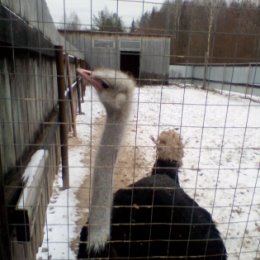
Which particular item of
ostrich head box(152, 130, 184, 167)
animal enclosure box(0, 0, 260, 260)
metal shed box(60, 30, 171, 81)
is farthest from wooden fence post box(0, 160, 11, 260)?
ostrich head box(152, 130, 184, 167)

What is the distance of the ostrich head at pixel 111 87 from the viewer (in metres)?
1.78

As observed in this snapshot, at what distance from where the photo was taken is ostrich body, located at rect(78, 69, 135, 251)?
177 centimetres

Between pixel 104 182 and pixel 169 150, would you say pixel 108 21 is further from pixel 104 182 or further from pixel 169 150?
pixel 169 150

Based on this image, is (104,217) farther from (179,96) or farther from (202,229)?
(179,96)

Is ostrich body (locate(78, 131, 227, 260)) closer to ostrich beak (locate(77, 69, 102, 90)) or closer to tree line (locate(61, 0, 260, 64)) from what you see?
ostrich beak (locate(77, 69, 102, 90))

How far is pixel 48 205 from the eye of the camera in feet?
10.5

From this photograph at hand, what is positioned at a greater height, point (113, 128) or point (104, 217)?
point (113, 128)

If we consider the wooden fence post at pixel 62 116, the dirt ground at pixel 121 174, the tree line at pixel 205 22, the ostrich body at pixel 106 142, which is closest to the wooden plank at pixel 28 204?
the ostrich body at pixel 106 142

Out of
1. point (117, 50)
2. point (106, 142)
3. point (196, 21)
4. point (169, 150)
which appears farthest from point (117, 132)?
point (169, 150)

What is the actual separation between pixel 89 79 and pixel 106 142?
34 cm

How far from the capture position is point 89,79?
1.75 meters

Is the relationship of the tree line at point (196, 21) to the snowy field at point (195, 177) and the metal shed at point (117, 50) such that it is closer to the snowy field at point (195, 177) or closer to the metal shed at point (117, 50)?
the metal shed at point (117, 50)

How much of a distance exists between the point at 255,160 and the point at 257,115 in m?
4.13

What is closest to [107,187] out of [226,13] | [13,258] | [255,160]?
[13,258]
